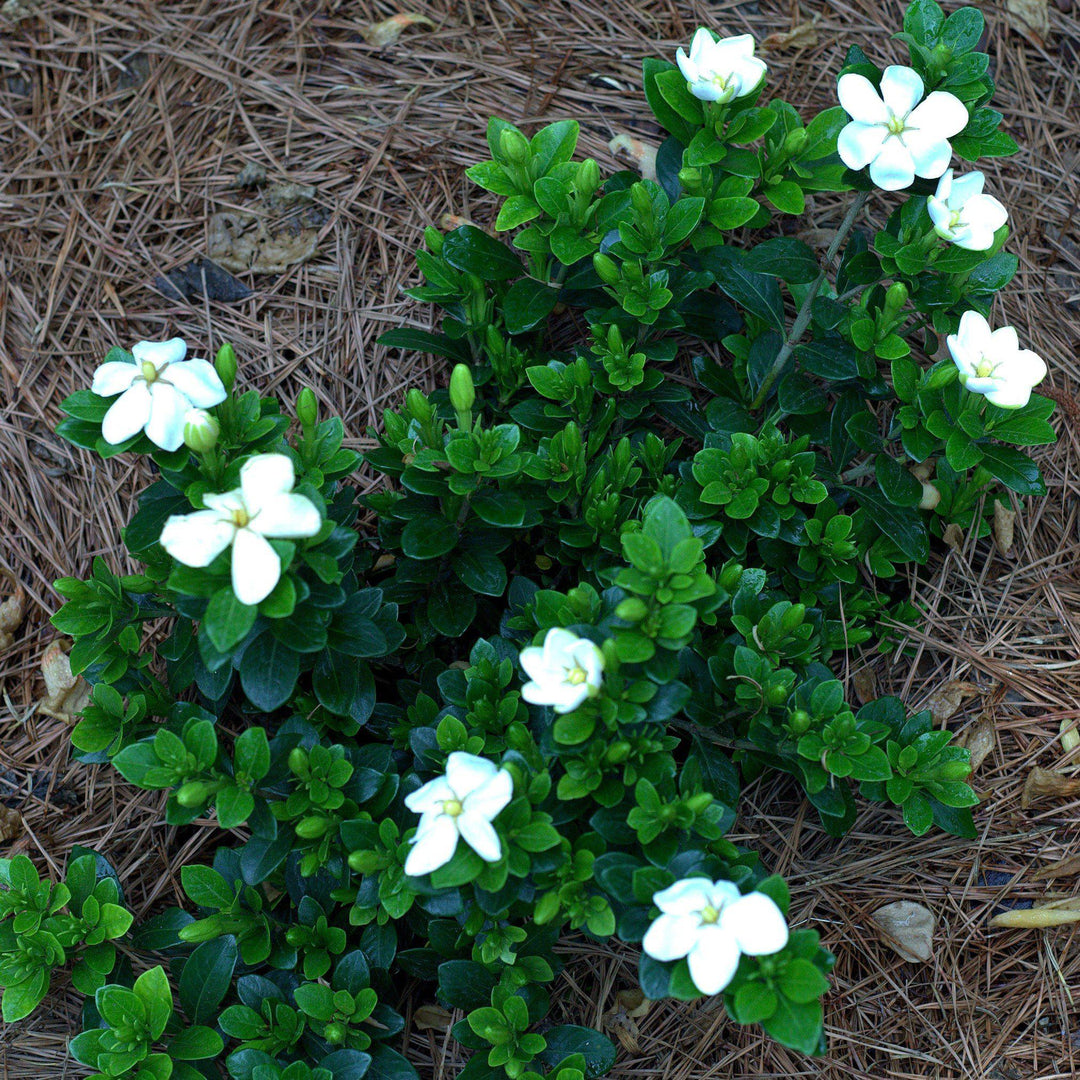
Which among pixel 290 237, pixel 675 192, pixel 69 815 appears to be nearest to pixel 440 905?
pixel 69 815

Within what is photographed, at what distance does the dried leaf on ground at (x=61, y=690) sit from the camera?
2.70 metres

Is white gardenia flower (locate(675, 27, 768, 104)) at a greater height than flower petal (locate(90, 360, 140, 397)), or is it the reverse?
white gardenia flower (locate(675, 27, 768, 104))

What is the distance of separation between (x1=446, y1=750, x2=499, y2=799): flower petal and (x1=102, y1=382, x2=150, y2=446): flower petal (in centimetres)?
94

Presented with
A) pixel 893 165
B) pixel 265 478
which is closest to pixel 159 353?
pixel 265 478

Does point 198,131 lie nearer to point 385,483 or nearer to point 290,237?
point 290,237

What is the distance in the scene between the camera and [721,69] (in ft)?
7.56

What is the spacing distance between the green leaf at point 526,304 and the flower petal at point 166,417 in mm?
931

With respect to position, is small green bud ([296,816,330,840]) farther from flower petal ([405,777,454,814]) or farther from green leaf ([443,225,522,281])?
green leaf ([443,225,522,281])

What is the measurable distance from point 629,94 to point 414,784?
2.38 metres

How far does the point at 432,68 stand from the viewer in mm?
3223

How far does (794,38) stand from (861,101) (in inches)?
47.3

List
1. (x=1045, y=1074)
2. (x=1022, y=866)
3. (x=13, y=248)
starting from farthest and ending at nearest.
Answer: (x=13, y=248) < (x=1022, y=866) < (x=1045, y=1074)

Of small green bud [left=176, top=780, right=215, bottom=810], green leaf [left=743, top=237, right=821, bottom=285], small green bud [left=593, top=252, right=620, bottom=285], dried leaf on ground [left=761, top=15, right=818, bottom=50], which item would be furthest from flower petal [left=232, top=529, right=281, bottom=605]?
dried leaf on ground [left=761, top=15, right=818, bottom=50]

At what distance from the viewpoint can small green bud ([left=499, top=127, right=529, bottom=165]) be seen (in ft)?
7.63
